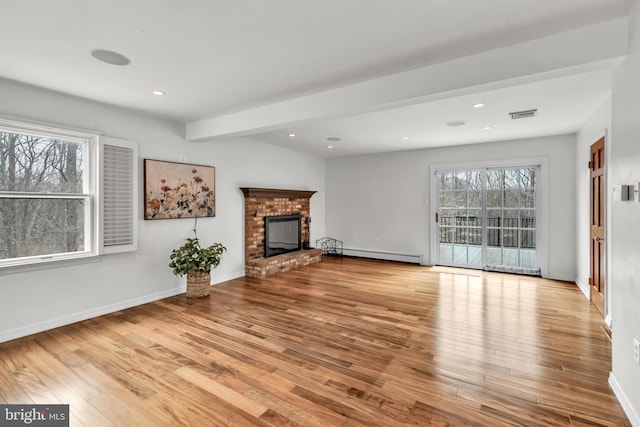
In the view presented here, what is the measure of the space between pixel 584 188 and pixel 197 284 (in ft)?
18.2

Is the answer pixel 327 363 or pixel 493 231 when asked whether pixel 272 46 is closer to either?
pixel 327 363

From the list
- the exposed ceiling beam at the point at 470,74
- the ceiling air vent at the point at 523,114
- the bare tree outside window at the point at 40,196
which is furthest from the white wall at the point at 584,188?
the bare tree outside window at the point at 40,196

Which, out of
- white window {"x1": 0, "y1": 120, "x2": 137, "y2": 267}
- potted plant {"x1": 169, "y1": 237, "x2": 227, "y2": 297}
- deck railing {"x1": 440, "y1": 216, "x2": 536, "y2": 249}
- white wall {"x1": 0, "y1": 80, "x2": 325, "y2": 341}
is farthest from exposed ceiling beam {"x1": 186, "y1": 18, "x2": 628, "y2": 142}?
deck railing {"x1": 440, "y1": 216, "x2": 536, "y2": 249}

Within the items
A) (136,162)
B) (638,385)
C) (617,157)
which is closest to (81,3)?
(136,162)

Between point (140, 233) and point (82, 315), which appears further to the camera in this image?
point (140, 233)

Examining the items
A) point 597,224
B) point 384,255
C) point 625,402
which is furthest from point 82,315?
point 597,224

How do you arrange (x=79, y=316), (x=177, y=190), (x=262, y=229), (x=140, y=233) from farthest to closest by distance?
(x=262, y=229)
(x=177, y=190)
(x=140, y=233)
(x=79, y=316)

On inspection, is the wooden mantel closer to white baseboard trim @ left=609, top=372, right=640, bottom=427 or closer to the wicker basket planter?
the wicker basket planter

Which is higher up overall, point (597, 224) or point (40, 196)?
point (40, 196)

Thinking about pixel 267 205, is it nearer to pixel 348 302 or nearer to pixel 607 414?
pixel 348 302

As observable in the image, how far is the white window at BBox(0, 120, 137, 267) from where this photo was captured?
115 inches

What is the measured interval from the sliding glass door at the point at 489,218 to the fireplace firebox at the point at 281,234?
9.65 ft

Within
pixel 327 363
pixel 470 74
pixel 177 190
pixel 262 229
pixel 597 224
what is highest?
pixel 470 74

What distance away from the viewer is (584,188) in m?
4.36
